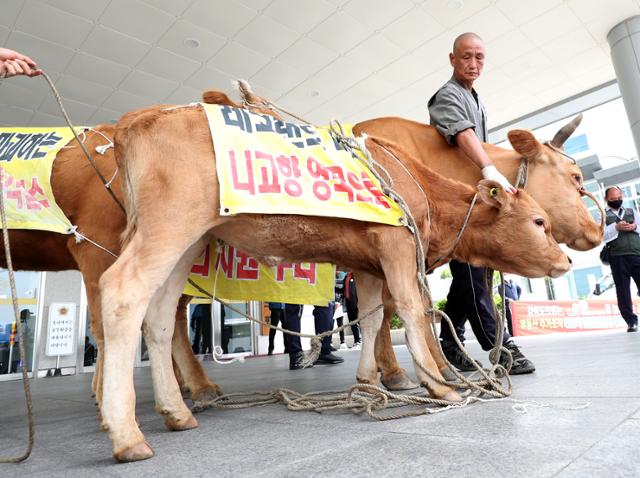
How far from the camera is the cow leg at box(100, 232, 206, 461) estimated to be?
4.88 feet

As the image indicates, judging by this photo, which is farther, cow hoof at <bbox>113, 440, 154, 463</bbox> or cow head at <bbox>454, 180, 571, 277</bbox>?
cow head at <bbox>454, 180, 571, 277</bbox>

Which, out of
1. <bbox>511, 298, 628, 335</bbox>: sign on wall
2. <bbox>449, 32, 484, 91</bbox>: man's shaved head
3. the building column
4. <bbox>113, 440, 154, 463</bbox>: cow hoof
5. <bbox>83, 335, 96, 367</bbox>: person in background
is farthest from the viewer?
<bbox>511, 298, 628, 335</bbox>: sign on wall

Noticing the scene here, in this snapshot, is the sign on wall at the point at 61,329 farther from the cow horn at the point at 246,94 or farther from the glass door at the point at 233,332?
the cow horn at the point at 246,94

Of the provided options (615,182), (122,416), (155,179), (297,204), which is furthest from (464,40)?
(615,182)

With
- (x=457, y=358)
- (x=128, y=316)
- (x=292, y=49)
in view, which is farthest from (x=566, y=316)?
(x=128, y=316)

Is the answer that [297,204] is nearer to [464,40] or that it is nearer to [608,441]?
[608,441]

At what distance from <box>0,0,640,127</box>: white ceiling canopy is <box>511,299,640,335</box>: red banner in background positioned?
17.0 ft

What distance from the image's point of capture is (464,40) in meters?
3.50

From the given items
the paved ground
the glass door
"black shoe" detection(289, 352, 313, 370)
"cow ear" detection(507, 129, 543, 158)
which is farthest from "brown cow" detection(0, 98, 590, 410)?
the glass door

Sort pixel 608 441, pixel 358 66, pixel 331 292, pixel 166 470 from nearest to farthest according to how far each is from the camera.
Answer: pixel 608 441 → pixel 166 470 → pixel 331 292 → pixel 358 66

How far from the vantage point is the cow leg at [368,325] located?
2641 mm

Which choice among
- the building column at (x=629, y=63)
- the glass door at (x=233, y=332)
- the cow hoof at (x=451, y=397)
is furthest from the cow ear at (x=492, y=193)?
the glass door at (x=233, y=332)

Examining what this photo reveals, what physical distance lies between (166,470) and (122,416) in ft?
0.95

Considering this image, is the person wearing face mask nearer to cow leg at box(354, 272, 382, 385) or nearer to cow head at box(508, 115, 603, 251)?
cow head at box(508, 115, 603, 251)
